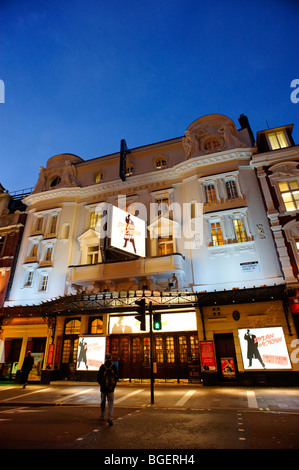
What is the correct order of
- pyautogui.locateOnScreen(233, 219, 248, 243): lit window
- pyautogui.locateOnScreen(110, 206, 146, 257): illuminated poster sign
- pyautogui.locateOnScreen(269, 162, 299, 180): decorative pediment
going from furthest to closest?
pyautogui.locateOnScreen(269, 162, 299, 180): decorative pediment < pyautogui.locateOnScreen(233, 219, 248, 243): lit window < pyautogui.locateOnScreen(110, 206, 146, 257): illuminated poster sign

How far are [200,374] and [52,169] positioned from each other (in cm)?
2341

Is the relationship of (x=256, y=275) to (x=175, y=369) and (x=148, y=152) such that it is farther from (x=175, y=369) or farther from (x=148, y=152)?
(x=148, y=152)

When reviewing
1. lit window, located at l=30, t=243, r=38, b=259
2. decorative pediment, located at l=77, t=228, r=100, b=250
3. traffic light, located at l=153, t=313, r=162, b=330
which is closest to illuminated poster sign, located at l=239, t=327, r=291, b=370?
traffic light, located at l=153, t=313, r=162, b=330

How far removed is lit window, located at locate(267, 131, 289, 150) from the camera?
65.9ft

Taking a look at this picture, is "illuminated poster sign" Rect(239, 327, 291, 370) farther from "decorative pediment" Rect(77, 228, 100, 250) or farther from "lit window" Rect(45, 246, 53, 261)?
"lit window" Rect(45, 246, 53, 261)

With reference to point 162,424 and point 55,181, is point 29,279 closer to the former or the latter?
point 55,181

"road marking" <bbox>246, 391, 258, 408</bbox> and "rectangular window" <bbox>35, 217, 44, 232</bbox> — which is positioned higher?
"rectangular window" <bbox>35, 217, 44, 232</bbox>

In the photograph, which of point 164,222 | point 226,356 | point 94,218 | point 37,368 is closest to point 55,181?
point 94,218

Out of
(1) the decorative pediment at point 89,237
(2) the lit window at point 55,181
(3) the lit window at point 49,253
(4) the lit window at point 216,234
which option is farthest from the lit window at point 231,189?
(2) the lit window at point 55,181

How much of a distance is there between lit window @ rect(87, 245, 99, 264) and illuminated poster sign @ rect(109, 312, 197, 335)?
4.95 metres

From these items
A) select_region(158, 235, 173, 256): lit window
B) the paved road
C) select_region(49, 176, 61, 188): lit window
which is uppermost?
select_region(49, 176, 61, 188): lit window

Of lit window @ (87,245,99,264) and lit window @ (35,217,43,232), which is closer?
lit window @ (87,245,99,264)

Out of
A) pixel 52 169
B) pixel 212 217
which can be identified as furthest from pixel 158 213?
pixel 52 169

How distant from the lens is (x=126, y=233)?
59.8ft
